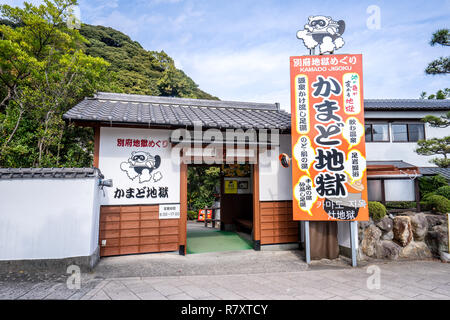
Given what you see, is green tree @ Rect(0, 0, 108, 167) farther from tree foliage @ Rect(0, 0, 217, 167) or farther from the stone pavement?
the stone pavement

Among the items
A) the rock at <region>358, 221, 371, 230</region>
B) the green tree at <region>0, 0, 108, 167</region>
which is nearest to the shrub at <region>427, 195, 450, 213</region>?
the rock at <region>358, 221, 371, 230</region>

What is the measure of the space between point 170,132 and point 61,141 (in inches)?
→ 181

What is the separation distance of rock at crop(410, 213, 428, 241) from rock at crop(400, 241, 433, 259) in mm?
181

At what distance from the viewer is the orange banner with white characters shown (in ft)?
21.1

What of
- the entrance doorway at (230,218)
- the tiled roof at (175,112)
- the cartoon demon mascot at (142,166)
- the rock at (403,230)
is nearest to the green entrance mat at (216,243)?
the entrance doorway at (230,218)

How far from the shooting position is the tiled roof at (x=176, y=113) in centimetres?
657

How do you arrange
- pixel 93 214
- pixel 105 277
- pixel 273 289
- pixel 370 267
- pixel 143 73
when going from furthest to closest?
1. pixel 143 73
2. pixel 370 267
3. pixel 93 214
4. pixel 105 277
5. pixel 273 289

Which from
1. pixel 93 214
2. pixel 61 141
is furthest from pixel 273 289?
pixel 61 141

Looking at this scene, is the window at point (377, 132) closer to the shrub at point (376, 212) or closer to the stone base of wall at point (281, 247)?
the shrub at point (376, 212)

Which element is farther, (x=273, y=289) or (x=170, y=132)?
(x=170, y=132)

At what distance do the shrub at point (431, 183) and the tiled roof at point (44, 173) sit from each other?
1256 cm

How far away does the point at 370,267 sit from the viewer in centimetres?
632

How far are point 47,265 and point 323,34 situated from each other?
871 cm

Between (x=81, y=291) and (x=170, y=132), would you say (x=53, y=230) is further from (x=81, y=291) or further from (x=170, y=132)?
(x=170, y=132)
